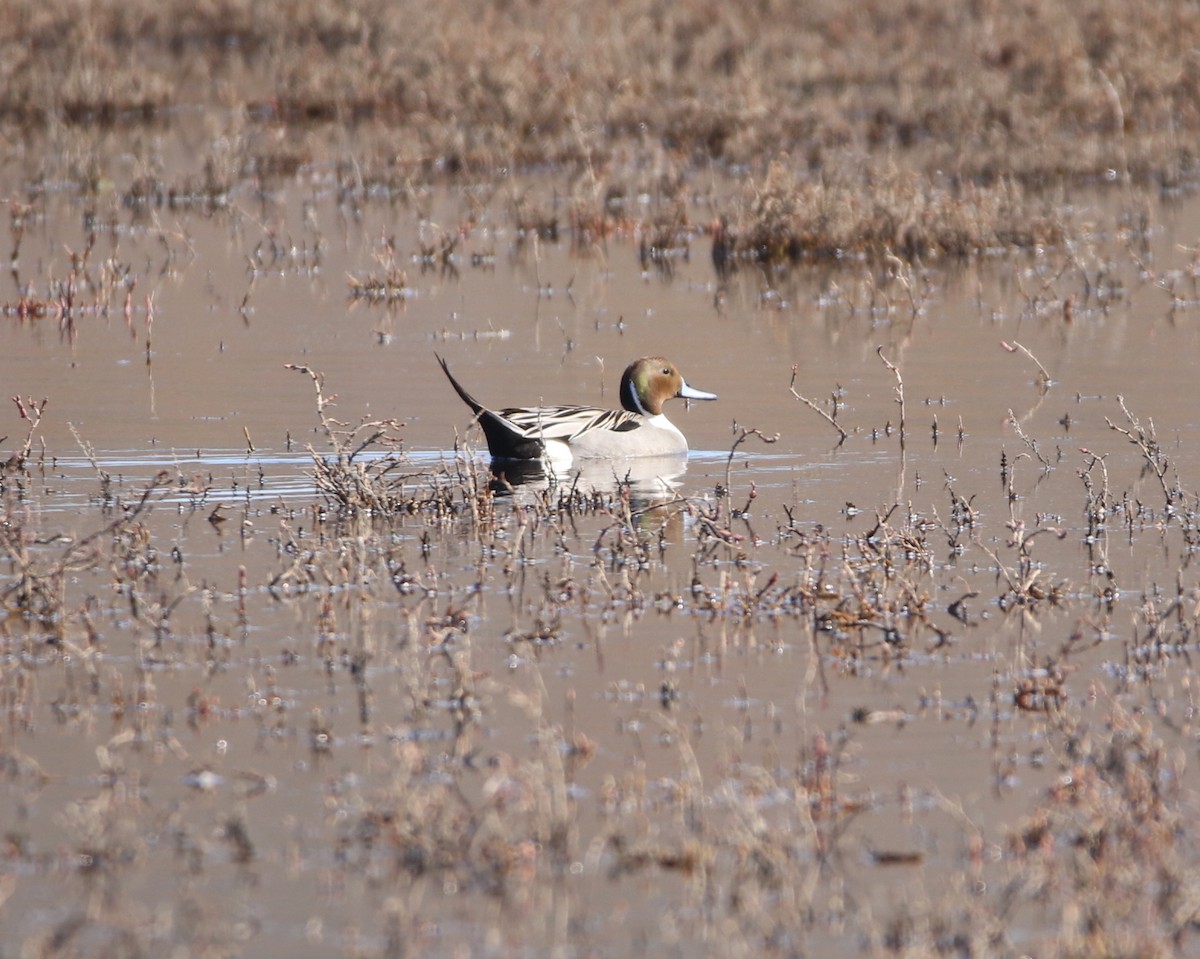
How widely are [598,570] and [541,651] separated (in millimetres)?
926

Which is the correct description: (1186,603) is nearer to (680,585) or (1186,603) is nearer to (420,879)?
(680,585)

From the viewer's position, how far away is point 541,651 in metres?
6.29

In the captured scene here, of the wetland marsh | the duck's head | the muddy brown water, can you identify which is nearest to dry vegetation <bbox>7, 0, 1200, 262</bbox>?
the wetland marsh

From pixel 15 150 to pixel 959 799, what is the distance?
18.1 metres

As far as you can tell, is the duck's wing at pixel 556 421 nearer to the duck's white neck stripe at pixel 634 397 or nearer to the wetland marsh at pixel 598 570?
the wetland marsh at pixel 598 570

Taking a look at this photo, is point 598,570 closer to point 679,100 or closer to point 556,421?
point 556,421

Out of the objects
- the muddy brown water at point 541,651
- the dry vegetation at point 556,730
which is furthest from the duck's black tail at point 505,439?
the dry vegetation at point 556,730

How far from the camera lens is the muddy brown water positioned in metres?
4.52

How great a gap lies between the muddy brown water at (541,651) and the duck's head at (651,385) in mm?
395

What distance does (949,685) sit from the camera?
5910mm

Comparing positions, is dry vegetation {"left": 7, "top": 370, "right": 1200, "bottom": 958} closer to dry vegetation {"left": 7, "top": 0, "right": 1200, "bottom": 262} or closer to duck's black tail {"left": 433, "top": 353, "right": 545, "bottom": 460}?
duck's black tail {"left": 433, "top": 353, "right": 545, "bottom": 460}

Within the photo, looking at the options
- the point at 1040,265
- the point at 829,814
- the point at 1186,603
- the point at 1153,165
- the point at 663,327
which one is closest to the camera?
the point at 829,814

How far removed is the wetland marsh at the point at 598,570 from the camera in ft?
14.9

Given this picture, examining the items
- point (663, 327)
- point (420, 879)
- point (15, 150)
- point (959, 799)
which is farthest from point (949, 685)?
point (15, 150)
